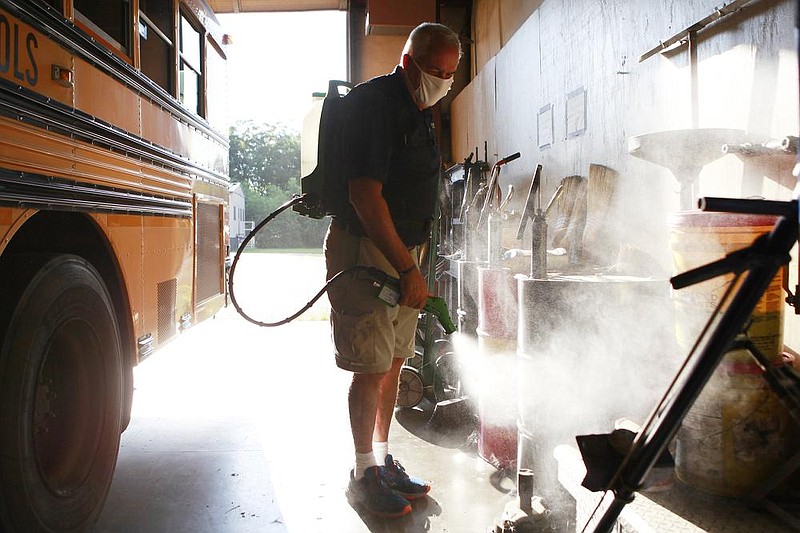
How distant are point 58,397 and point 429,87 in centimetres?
207

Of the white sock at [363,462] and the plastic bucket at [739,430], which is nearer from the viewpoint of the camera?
the plastic bucket at [739,430]

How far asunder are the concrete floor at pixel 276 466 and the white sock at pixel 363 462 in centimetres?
19

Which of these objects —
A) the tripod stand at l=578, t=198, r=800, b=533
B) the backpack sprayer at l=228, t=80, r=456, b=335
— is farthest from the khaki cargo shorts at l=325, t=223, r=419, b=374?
the tripod stand at l=578, t=198, r=800, b=533

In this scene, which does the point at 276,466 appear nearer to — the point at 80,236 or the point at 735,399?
the point at 80,236

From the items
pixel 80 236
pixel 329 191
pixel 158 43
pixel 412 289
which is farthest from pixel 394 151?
pixel 158 43

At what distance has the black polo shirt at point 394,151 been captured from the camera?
7.82 ft

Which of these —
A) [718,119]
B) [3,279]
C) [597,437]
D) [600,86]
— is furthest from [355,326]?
[600,86]

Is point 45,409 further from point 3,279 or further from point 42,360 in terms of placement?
point 3,279

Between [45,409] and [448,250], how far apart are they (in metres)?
4.20

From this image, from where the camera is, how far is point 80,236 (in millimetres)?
2623

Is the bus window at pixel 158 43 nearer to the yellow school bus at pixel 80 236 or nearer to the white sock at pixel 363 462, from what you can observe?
the yellow school bus at pixel 80 236

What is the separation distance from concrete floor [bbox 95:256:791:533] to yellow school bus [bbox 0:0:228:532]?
405 mm

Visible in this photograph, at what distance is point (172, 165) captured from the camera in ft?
11.9

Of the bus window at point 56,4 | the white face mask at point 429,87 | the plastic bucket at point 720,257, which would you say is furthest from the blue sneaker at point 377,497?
the bus window at point 56,4
